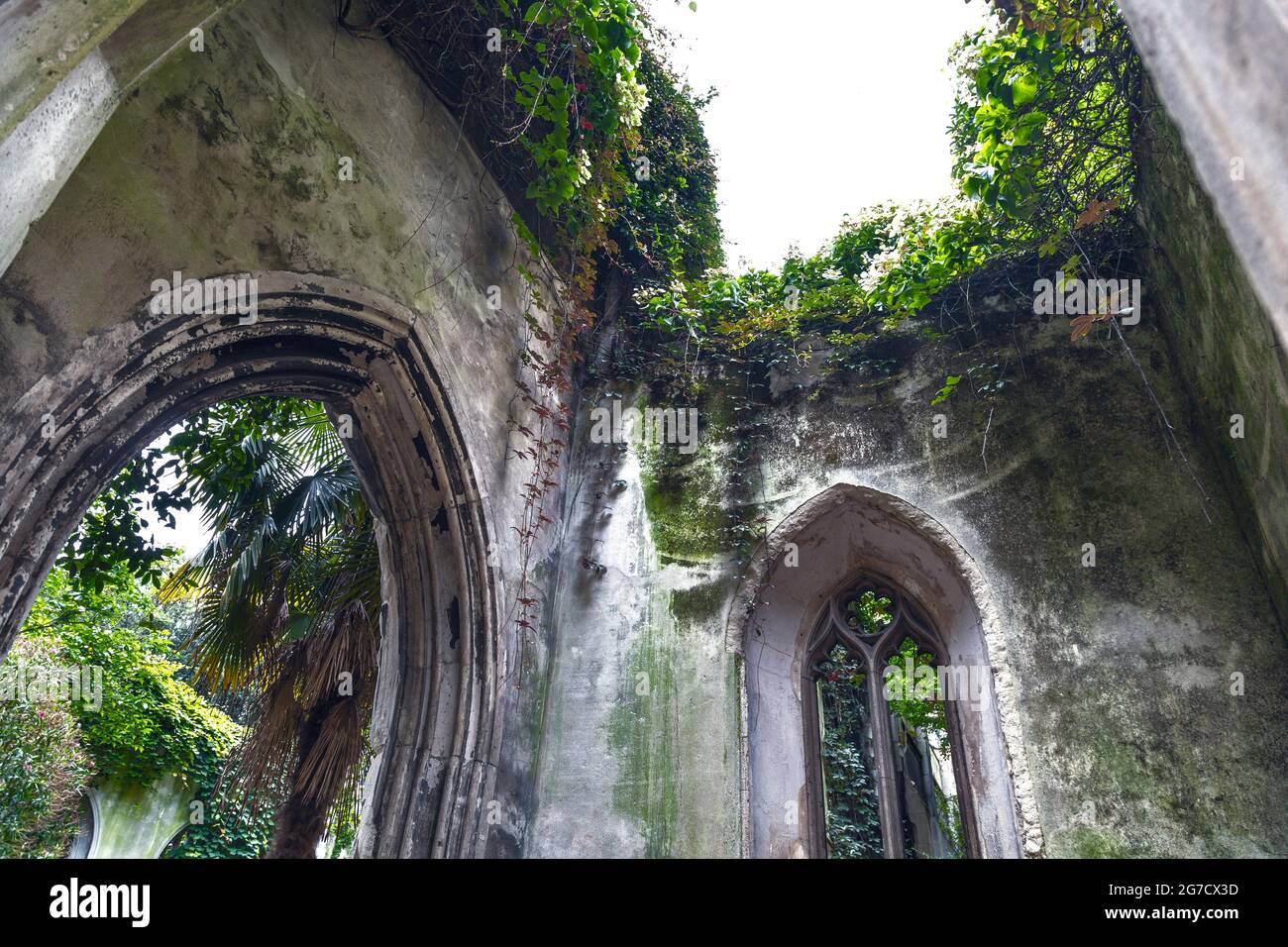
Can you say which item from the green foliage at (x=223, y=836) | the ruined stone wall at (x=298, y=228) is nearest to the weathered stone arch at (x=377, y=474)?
the ruined stone wall at (x=298, y=228)

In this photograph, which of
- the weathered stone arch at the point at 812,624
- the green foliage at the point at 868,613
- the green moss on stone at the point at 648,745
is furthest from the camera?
the green foliage at the point at 868,613

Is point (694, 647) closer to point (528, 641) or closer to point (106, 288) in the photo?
point (528, 641)

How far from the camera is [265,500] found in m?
5.94

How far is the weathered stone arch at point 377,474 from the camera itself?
241 centimetres

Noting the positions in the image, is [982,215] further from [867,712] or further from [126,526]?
[126,526]

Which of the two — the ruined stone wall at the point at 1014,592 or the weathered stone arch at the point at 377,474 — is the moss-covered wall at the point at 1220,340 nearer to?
the ruined stone wall at the point at 1014,592

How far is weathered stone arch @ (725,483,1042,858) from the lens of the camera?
3840mm

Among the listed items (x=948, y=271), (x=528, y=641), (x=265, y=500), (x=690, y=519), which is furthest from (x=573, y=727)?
(x=948, y=271)

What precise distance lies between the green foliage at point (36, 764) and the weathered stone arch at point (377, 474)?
11.0m

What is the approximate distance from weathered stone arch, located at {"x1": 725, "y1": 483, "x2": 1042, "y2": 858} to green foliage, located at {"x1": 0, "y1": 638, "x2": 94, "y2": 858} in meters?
12.2

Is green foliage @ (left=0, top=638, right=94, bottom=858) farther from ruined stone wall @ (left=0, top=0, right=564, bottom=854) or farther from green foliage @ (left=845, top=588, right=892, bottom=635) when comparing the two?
green foliage @ (left=845, top=588, right=892, bottom=635)

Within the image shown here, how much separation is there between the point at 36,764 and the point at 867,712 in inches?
555

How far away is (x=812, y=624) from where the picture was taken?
4.82 m
